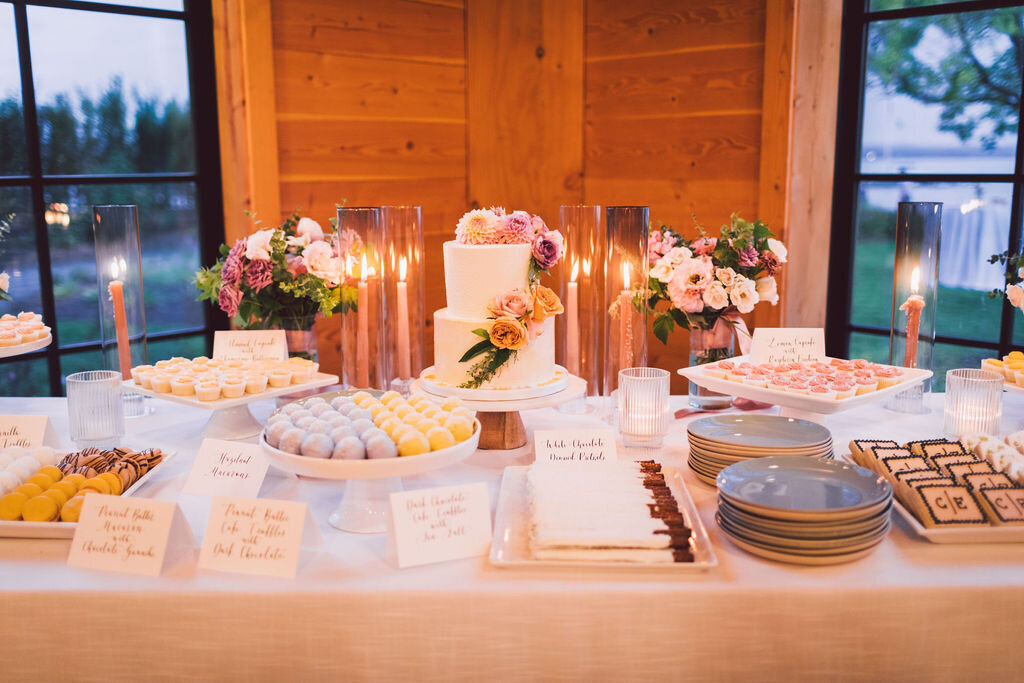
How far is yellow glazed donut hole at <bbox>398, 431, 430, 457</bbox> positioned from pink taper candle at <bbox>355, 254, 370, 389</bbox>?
0.64 metres

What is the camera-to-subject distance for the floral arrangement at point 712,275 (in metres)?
1.95

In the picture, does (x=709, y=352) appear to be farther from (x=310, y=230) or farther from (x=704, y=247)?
(x=310, y=230)

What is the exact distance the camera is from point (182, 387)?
1.67 meters

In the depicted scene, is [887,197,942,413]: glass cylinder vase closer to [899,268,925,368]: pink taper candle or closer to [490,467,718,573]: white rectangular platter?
[899,268,925,368]: pink taper candle

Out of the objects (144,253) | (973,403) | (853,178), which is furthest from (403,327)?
(853,178)

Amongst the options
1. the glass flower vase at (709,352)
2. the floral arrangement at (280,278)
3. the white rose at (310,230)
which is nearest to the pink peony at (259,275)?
the floral arrangement at (280,278)

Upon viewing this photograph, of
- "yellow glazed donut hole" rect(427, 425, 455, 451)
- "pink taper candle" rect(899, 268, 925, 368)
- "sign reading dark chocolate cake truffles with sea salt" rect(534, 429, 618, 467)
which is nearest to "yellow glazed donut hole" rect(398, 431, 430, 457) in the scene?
"yellow glazed donut hole" rect(427, 425, 455, 451)

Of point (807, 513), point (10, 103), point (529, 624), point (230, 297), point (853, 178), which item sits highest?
point (10, 103)

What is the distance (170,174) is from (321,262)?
1.39m

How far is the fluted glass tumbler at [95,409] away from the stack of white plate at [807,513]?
1140 millimetres

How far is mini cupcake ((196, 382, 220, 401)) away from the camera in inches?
65.0

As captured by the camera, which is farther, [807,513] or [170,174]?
[170,174]

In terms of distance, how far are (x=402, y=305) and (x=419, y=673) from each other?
0.93 m

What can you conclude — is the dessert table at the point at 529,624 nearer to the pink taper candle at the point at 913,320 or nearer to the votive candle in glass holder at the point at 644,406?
the votive candle in glass holder at the point at 644,406
